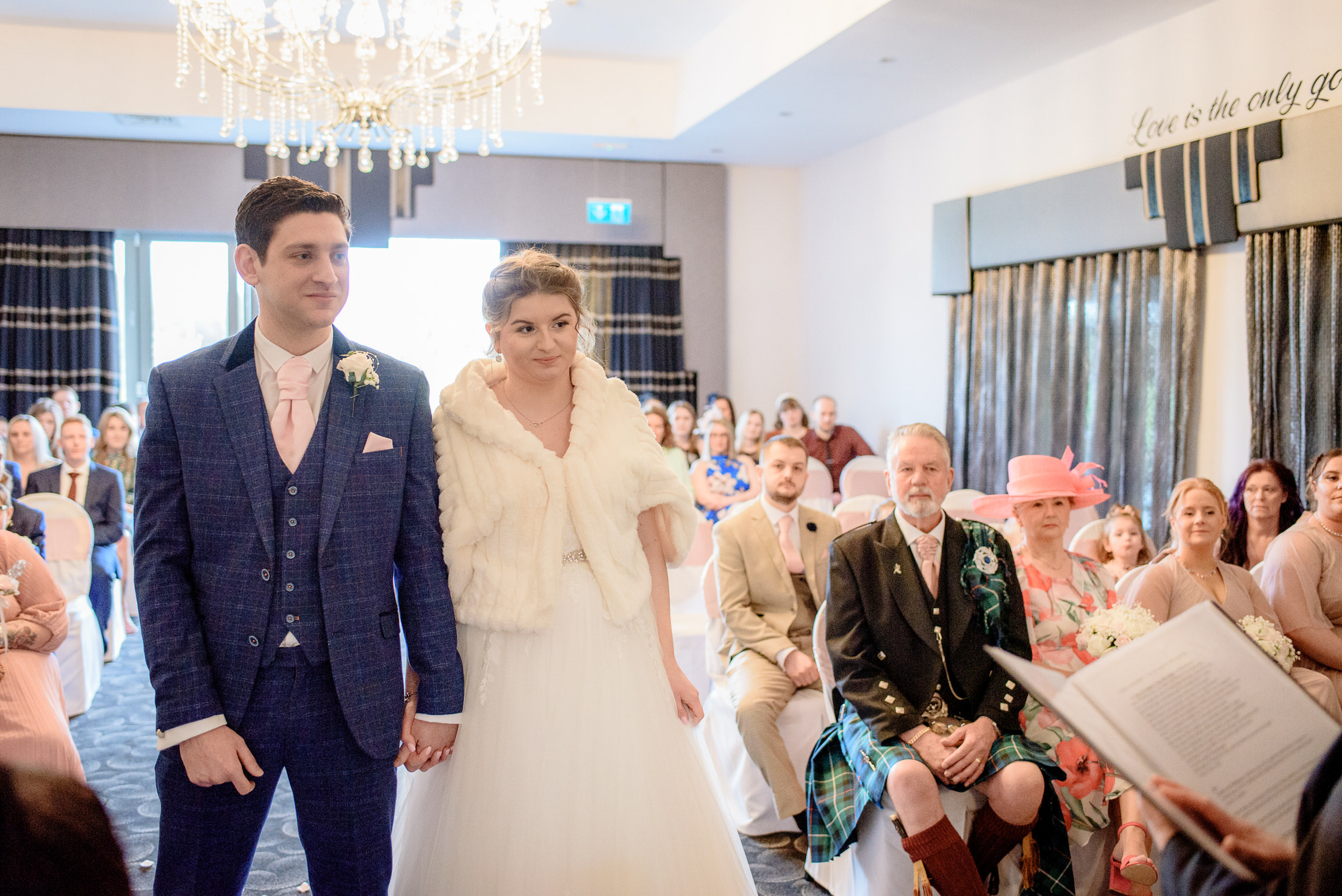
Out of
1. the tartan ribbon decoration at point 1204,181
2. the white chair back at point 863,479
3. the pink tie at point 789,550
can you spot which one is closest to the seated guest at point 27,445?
the pink tie at point 789,550

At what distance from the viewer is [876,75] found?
22.6ft

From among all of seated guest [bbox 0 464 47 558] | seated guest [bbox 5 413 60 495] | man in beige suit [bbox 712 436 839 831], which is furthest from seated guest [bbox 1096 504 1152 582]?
seated guest [bbox 5 413 60 495]

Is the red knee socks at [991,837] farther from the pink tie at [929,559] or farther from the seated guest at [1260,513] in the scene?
the seated guest at [1260,513]

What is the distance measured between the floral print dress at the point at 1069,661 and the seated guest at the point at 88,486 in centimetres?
491

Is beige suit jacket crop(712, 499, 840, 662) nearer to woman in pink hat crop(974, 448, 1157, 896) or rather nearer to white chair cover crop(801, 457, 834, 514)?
woman in pink hat crop(974, 448, 1157, 896)

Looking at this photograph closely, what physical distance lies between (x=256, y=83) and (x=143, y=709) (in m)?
3.49

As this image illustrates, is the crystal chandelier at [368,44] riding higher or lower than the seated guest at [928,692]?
higher

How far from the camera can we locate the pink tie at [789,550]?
3736 millimetres

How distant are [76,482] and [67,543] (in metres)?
1.00

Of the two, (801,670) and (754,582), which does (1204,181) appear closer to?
(754,582)

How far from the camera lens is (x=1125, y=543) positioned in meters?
3.86

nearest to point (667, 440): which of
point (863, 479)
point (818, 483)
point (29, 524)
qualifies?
point (818, 483)

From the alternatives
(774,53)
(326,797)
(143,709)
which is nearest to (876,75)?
(774,53)

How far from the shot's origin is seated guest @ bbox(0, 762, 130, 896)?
0.83 m
